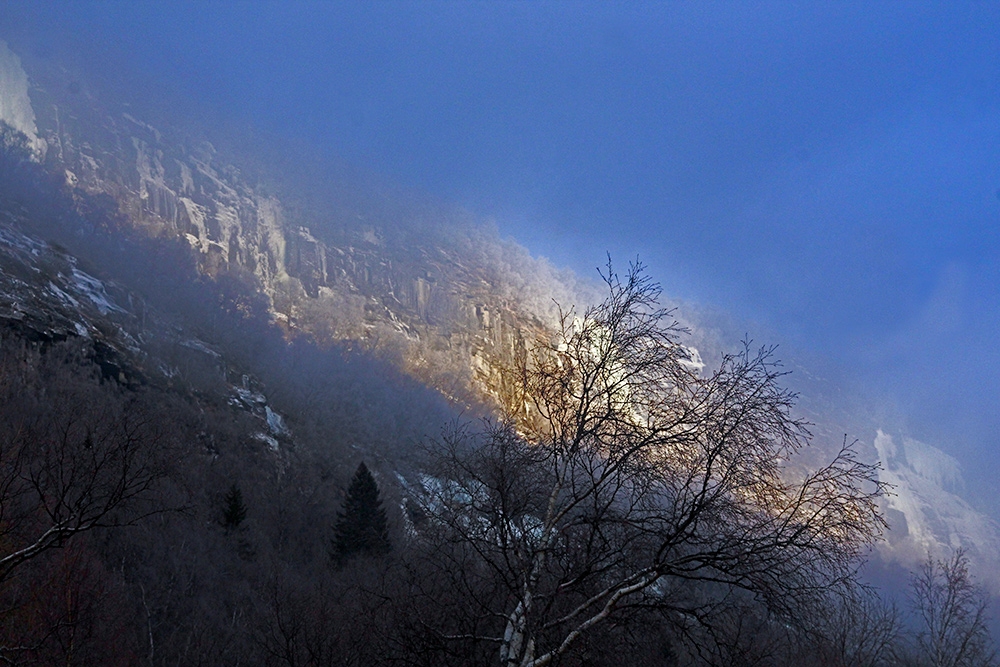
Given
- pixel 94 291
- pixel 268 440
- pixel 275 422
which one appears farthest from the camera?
pixel 94 291

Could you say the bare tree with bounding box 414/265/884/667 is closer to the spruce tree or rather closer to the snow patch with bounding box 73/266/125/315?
the spruce tree

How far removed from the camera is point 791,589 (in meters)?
5.14

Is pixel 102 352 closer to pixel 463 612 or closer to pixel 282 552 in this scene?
pixel 282 552

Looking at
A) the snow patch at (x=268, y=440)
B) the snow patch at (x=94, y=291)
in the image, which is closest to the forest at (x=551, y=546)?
the snow patch at (x=268, y=440)

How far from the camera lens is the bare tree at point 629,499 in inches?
208

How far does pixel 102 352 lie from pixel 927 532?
522 feet

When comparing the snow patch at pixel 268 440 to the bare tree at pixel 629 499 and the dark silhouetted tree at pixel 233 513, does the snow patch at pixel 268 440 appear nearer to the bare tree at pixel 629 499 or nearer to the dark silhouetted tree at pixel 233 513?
the dark silhouetted tree at pixel 233 513

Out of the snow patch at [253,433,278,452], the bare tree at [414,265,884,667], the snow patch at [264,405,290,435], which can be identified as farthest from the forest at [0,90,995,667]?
the snow patch at [264,405,290,435]

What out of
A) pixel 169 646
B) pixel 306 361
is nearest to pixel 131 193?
pixel 306 361

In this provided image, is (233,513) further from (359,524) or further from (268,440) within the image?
(268,440)

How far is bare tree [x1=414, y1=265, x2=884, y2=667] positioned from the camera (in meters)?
5.29

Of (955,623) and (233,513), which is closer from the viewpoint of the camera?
(955,623)

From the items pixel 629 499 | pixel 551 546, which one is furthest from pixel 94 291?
pixel 629 499

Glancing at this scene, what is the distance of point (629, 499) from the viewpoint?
6273mm
